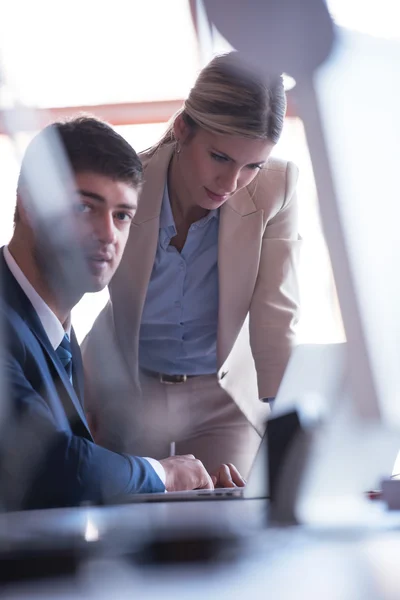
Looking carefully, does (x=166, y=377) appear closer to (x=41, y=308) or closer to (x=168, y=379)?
(x=168, y=379)

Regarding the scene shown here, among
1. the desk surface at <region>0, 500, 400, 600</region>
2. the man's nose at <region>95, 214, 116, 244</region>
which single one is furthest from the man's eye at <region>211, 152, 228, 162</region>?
the desk surface at <region>0, 500, 400, 600</region>

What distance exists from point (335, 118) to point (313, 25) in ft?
0.17

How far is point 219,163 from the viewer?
1.28 meters

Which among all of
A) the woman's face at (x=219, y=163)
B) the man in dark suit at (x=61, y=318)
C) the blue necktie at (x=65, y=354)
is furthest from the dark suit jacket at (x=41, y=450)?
the woman's face at (x=219, y=163)

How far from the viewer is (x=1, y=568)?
0.30m

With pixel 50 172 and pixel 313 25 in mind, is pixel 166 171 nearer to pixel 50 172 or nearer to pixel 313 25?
pixel 50 172

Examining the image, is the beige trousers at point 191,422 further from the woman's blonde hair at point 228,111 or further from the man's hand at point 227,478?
the woman's blonde hair at point 228,111

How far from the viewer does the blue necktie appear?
1107 millimetres

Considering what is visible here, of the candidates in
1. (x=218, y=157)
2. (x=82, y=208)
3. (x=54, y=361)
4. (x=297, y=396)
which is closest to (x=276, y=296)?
(x=218, y=157)

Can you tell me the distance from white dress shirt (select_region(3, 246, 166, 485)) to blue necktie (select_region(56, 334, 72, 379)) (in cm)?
2

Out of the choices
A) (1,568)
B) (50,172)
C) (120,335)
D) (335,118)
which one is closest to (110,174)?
(50,172)

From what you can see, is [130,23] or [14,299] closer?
[130,23]

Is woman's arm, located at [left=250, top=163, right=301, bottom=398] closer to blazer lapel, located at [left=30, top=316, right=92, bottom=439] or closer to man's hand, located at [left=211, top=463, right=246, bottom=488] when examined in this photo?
man's hand, located at [left=211, top=463, right=246, bottom=488]

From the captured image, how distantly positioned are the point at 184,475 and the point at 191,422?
1.12 feet
